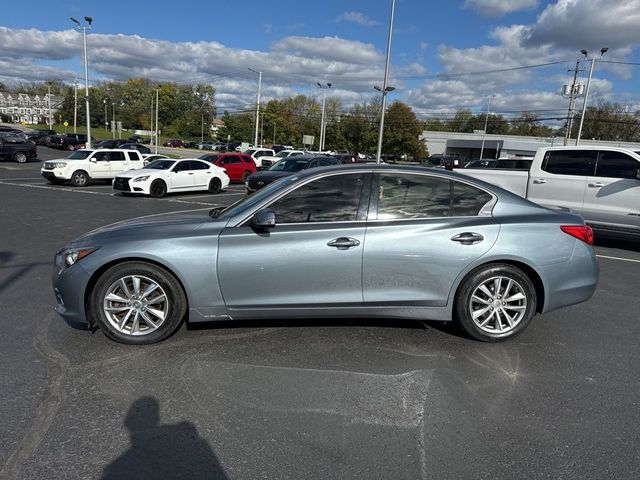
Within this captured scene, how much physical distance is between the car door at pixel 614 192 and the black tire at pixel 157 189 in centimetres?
1343

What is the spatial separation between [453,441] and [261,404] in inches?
49.1

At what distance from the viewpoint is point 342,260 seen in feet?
12.6

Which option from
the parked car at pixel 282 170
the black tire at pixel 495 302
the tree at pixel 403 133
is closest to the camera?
the black tire at pixel 495 302

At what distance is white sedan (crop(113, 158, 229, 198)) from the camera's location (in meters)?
16.1

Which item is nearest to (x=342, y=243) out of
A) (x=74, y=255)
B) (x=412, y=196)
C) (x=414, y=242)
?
(x=414, y=242)

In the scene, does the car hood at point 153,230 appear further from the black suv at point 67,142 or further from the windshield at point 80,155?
the black suv at point 67,142

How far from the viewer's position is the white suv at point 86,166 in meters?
19.2

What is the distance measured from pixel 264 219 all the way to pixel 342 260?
2.41ft

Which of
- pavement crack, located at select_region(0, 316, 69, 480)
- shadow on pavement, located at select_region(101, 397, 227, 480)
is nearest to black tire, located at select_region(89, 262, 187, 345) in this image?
pavement crack, located at select_region(0, 316, 69, 480)

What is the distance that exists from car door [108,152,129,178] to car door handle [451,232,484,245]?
19.8m

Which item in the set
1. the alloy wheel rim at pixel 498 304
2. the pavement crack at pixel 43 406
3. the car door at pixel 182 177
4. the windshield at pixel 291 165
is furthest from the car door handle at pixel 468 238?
the car door at pixel 182 177

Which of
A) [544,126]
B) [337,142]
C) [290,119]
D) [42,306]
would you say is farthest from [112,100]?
[42,306]

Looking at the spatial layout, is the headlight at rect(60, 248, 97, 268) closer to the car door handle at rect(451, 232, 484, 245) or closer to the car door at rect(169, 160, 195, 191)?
the car door handle at rect(451, 232, 484, 245)

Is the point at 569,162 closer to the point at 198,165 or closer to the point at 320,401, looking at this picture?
the point at 320,401
